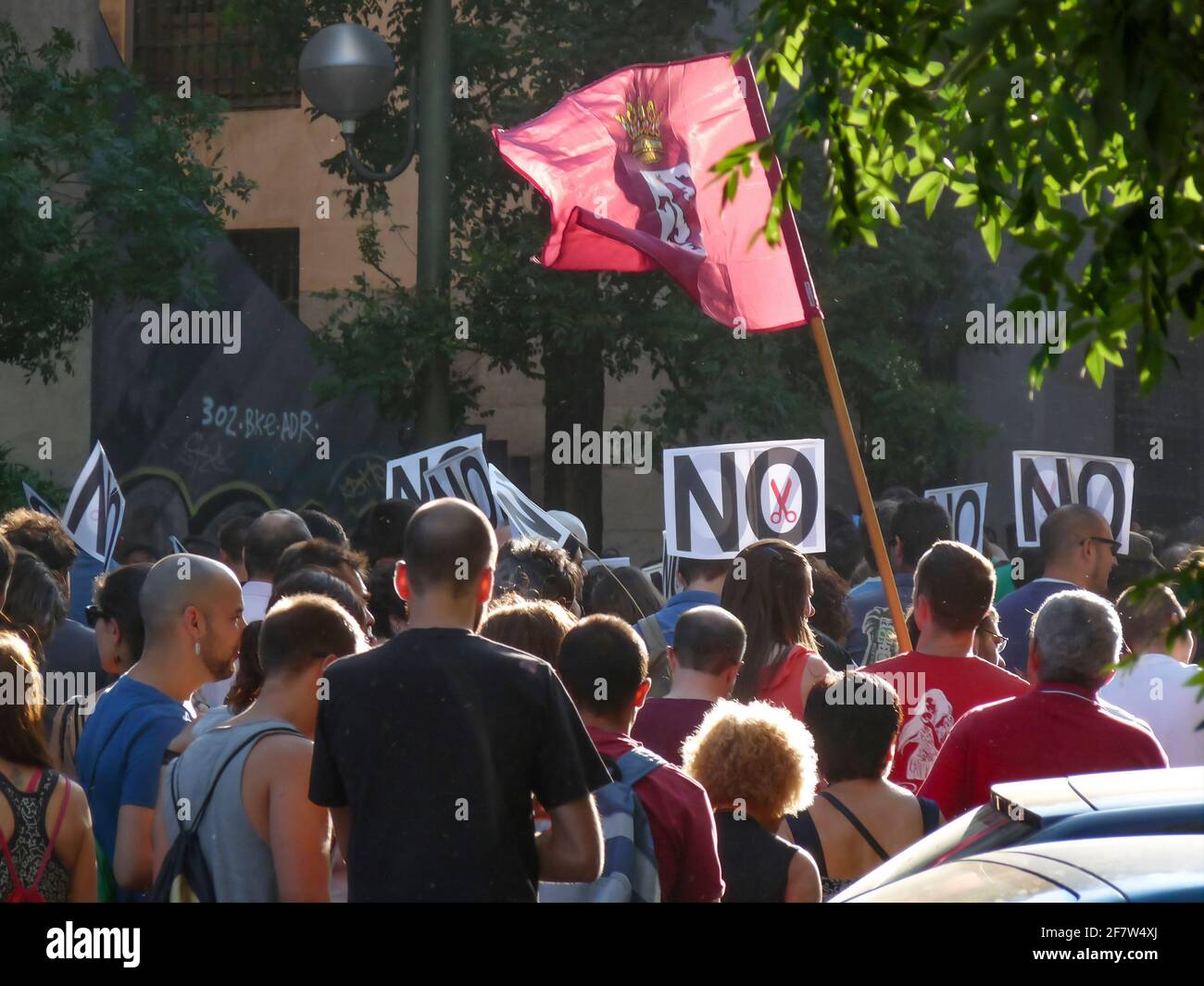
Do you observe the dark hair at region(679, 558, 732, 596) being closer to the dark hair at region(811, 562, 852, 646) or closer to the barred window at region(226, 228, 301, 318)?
the dark hair at region(811, 562, 852, 646)

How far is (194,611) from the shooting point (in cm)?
465

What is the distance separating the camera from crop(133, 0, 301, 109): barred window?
18594 mm

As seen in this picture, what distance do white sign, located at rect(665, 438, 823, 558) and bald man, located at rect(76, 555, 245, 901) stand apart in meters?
3.04

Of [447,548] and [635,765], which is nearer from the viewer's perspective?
[447,548]

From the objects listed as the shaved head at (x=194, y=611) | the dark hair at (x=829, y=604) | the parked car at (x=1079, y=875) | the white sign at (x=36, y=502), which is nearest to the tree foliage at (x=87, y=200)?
the white sign at (x=36, y=502)

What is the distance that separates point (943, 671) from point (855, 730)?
3.13 feet

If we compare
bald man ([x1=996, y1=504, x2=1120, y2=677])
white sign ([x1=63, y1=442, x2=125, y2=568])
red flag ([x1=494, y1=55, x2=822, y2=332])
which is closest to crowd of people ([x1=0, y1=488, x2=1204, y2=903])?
bald man ([x1=996, y1=504, x2=1120, y2=677])

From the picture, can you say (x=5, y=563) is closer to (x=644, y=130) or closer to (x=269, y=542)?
(x=269, y=542)

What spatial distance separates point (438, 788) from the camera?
363 centimetres

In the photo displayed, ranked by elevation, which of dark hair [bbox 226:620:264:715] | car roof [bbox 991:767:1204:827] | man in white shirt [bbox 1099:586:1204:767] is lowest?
man in white shirt [bbox 1099:586:1204:767]

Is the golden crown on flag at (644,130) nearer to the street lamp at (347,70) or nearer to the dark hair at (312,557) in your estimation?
the dark hair at (312,557)

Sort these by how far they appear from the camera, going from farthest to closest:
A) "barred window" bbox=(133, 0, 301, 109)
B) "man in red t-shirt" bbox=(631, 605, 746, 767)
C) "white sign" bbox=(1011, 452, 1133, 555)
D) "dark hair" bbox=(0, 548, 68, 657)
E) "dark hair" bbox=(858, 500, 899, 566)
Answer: "barred window" bbox=(133, 0, 301, 109) < "white sign" bbox=(1011, 452, 1133, 555) < "dark hair" bbox=(858, 500, 899, 566) < "dark hair" bbox=(0, 548, 68, 657) < "man in red t-shirt" bbox=(631, 605, 746, 767)

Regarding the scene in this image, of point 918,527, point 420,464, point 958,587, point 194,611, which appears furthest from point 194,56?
point 958,587
